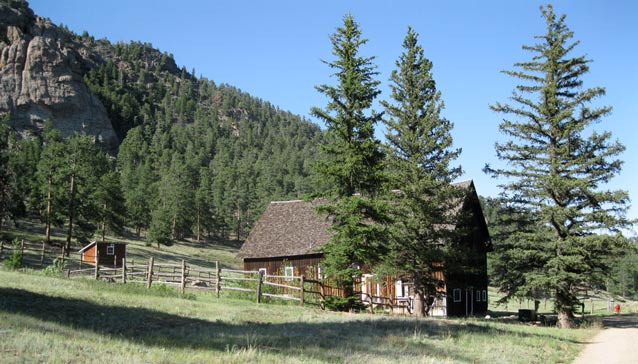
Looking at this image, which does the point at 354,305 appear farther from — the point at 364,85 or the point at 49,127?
the point at 49,127

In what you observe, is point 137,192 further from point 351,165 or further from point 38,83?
point 38,83

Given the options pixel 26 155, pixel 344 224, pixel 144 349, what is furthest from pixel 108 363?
pixel 26 155

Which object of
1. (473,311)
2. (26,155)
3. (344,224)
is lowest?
(473,311)

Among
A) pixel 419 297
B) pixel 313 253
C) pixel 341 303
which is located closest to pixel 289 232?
pixel 313 253

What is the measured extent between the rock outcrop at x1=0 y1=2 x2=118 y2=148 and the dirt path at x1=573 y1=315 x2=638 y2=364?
6736 inches

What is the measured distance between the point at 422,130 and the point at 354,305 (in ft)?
33.5

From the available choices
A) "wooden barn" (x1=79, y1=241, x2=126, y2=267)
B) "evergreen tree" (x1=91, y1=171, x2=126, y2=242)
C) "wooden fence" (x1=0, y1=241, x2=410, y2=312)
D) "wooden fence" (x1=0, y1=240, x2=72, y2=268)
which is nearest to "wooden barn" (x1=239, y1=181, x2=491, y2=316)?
"wooden fence" (x1=0, y1=241, x2=410, y2=312)

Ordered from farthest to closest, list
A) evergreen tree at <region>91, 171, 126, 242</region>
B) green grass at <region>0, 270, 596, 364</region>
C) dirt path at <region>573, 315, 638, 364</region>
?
evergreen tree at <region>91, 171, 126, 242</region> → dirt path at <region>573, 315, 638, 364</region> → green grass at <region>0, 270, 596, 364</region>

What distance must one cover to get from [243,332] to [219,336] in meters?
1.28

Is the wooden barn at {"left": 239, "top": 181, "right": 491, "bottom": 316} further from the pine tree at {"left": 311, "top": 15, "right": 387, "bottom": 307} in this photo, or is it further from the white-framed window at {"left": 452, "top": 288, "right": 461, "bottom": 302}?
the pine tree at {"left": 311, "top": 15, "right": 387, "bottom": 307}

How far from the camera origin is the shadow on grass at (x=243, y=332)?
41.6 ft

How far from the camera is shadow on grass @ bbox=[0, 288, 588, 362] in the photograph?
12.7m

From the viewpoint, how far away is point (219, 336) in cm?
1361

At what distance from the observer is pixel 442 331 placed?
1859cm
